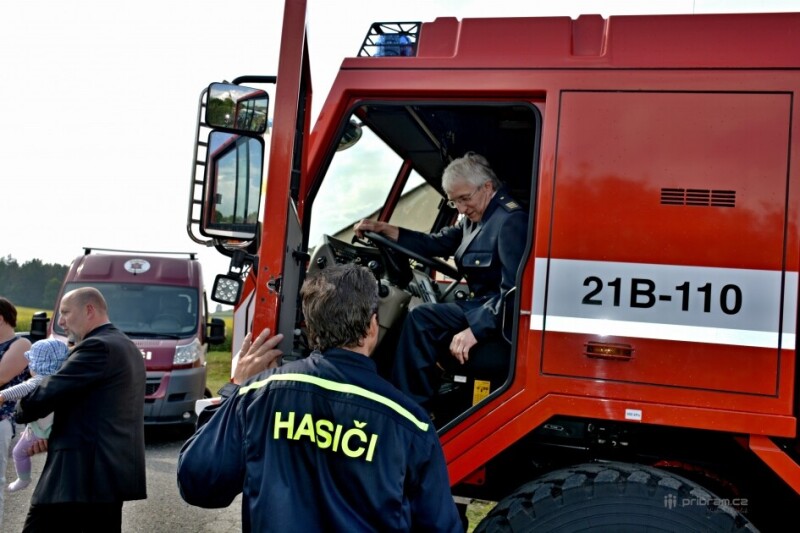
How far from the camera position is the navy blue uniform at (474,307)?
9.50ft

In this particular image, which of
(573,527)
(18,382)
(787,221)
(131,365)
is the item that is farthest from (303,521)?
(18,382)

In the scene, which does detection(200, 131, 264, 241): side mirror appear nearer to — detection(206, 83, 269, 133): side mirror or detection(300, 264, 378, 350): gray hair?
detection(206, 83, 269, 133): side mirror

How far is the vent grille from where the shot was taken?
2537 millimetres

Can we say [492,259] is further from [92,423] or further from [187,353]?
[187,353]

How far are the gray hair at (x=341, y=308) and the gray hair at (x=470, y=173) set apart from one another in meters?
1.42

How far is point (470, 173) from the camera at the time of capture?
10.8 feet

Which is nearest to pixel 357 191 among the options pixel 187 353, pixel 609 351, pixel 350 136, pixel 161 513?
pixel 350 136

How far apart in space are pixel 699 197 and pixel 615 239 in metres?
0.33

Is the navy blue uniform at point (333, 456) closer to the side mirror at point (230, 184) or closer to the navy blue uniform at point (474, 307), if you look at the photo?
the navy blue uniform at point (474, 307)

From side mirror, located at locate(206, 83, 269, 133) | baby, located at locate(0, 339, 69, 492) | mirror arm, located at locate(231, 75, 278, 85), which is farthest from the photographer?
baby, located at locate(0, 339, 69, 492)

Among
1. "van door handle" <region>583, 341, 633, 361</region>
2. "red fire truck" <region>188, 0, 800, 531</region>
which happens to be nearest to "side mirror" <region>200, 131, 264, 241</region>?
"red fire truck" <region>188, 0, 800, 531</region>

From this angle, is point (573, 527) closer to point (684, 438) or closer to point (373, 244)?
point (684, 438)

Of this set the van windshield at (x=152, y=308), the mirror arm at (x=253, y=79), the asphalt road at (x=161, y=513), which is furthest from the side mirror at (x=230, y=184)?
the van windshield at (x=152, y=308)

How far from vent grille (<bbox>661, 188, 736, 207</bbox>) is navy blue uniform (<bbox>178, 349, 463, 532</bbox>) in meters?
1.31
